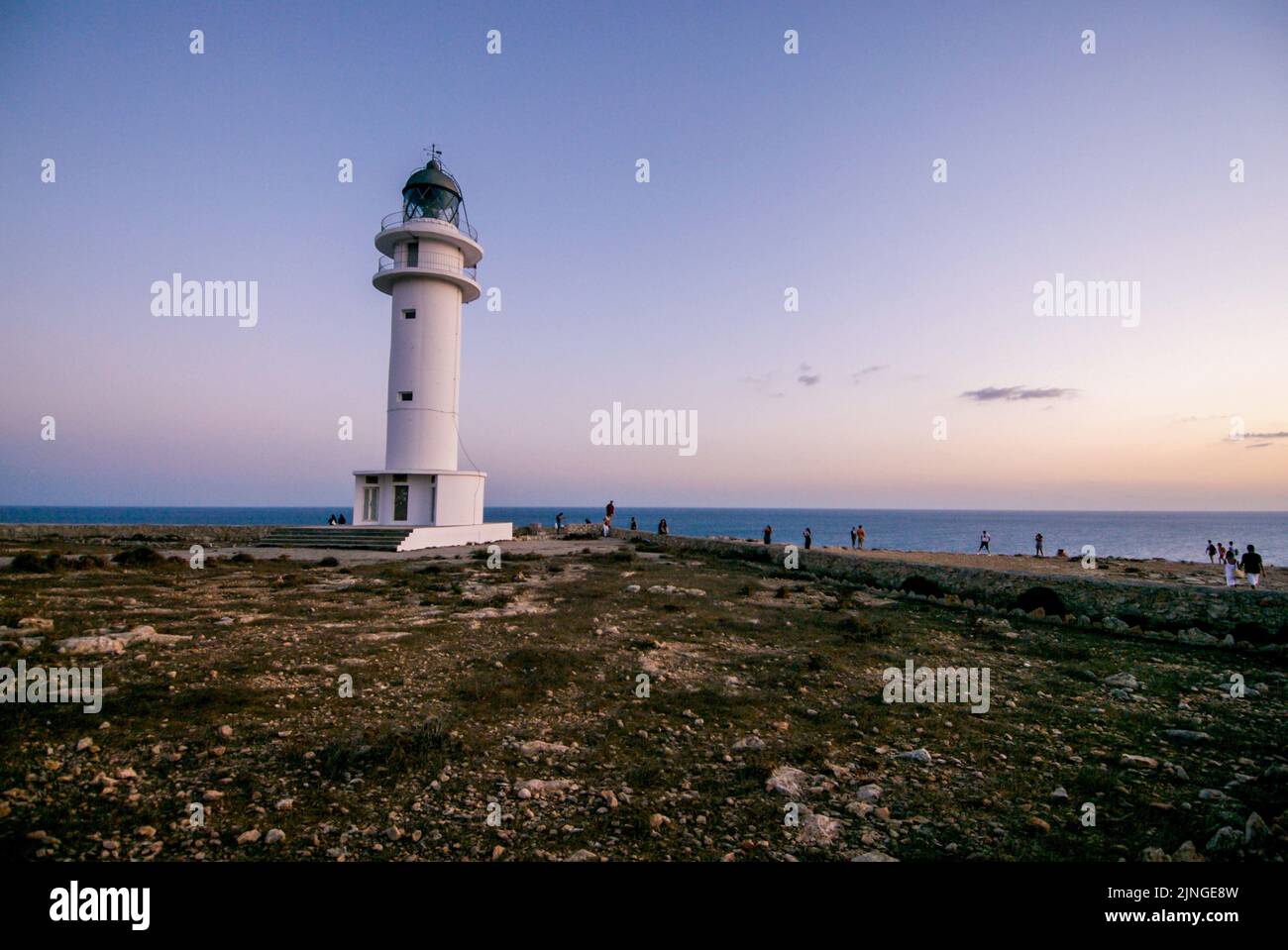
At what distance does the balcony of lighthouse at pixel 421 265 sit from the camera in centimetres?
3338

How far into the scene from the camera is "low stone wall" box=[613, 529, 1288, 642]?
1520cm

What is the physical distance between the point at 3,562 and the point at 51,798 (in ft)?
77.0

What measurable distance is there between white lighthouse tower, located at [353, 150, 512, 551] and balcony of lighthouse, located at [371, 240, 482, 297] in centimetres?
6

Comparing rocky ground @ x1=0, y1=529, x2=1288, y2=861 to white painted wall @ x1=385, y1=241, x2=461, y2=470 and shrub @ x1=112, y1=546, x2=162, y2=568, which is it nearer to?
shrub @ x1=112, y1=546, x2=162, y2=568

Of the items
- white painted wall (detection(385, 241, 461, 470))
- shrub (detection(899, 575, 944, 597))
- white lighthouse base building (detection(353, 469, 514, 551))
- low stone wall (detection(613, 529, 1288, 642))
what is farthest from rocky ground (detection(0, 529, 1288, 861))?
white painted wall (detection(385, 241, 461, 470))

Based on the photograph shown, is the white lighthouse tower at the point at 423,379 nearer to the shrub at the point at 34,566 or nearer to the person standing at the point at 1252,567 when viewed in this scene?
the shrub at the point at 34,566

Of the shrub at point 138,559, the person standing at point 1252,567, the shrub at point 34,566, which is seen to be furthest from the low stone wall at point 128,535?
the person standing at point 1252,567

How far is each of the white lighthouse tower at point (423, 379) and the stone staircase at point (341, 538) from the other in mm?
1456
